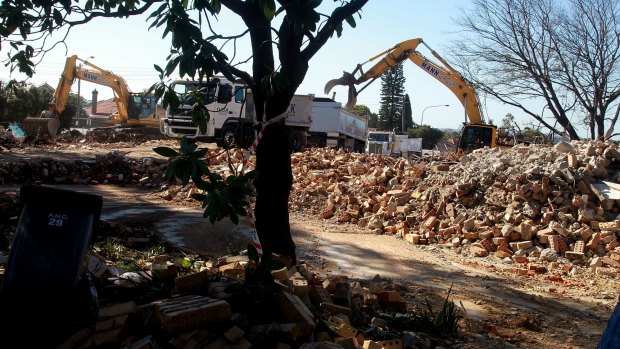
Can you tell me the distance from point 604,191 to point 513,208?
1745 mm

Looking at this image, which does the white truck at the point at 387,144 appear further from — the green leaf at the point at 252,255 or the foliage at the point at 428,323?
the green leaf at the point at 252,255

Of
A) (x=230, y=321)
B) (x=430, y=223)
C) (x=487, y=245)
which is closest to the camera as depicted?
(x=230, y=321)

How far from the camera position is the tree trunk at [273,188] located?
241 inches

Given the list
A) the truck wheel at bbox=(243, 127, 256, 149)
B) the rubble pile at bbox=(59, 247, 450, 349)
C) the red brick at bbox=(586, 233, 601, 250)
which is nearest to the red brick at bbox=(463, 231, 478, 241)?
the red brick at bbox=(586, 233, 601, 250)

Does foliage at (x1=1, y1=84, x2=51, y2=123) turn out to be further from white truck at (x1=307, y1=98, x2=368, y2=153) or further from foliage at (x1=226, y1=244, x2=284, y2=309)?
foliage at (x1=226, y1=244, x2=284, y2=309)

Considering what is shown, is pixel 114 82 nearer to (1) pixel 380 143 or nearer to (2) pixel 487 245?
(1) pixel 380 143

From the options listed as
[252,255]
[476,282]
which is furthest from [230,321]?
[476,282]

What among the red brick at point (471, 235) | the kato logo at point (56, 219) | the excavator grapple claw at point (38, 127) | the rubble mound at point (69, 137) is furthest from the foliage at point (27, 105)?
A: the kato logo at point (56, 219)

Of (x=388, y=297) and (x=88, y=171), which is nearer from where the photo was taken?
(x=388, y=297)

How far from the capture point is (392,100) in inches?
3083

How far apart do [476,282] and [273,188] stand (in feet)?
13.5

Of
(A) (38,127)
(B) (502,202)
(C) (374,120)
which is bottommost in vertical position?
(B) (502,202)

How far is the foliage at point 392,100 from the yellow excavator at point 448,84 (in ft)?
178

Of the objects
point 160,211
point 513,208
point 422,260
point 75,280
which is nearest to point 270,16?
point 75,280
